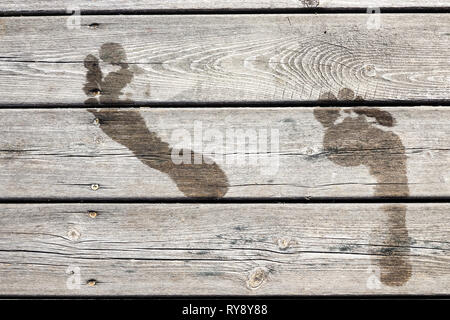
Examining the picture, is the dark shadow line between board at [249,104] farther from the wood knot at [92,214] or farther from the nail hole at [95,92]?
the wood knot at [92,214]

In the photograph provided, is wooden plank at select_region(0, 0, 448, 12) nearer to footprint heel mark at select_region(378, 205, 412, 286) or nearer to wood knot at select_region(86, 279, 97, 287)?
footprint heel mark at select_region(378, 205, 412, 286)

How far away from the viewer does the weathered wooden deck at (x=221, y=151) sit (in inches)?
43.8

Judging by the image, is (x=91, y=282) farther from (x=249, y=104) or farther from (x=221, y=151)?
(x=249, y=104)

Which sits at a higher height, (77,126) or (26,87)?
(26,87)

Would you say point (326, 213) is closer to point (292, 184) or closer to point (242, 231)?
point (292, 184)

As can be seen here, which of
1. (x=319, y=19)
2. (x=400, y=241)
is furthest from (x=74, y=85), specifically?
(x=400, y=241)

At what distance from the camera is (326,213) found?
112cm

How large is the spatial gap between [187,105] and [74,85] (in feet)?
1.52

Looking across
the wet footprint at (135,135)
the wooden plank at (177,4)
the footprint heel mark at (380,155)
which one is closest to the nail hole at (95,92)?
the wet footprint at (135,135)

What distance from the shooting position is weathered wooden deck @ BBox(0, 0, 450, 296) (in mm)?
1112

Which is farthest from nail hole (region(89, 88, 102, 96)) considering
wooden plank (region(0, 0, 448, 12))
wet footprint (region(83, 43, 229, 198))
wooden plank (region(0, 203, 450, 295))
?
wooden plank (region(0, 203, 450, 295))

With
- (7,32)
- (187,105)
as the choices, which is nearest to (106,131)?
(187,105)
